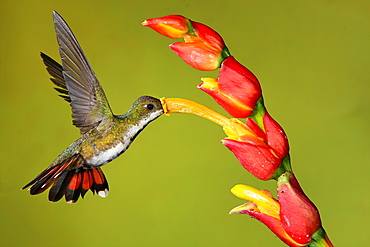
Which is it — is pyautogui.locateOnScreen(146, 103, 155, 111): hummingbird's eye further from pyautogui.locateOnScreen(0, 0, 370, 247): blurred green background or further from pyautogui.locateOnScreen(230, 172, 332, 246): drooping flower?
pyautogui.locateOnScreen(0, 0, 370, 247): blurred green background

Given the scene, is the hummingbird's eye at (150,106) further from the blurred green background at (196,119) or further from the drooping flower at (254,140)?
the blurred green background at (196,119)

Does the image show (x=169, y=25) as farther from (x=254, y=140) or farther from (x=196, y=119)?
(x=196, y=119)

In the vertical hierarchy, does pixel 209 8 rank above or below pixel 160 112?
above

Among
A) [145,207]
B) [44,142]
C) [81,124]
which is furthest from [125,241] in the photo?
[81,124]

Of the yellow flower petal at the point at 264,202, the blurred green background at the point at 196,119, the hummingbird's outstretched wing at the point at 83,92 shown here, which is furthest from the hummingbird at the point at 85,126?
the blurred green background at the point at 196,119

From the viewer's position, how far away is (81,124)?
551 mm

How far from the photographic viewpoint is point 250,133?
40 cm

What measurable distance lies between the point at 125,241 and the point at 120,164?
0.16 metres

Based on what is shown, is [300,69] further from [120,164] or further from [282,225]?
[282,225]

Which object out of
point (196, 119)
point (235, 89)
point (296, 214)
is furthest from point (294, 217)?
point (196, 119)

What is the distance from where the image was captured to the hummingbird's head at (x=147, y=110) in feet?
1.36

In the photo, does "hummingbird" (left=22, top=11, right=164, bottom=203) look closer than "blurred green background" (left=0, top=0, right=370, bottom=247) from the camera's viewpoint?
Yes

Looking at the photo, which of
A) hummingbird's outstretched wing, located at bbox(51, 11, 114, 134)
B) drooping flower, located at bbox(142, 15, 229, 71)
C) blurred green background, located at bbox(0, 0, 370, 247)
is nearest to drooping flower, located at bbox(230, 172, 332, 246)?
drooping flower, located at bbox(142, 15, 229, 71)

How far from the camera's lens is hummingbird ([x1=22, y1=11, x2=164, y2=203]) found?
0.44m
